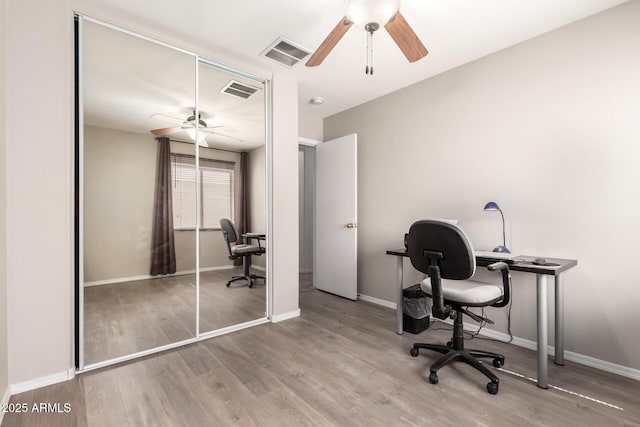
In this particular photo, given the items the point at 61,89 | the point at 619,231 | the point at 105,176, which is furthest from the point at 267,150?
the point at 619,231

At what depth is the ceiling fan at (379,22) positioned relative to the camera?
1.66 m

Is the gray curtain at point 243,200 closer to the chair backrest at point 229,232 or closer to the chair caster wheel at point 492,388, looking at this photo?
the chair backrest at point 229,232

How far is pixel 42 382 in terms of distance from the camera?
1.90 metres

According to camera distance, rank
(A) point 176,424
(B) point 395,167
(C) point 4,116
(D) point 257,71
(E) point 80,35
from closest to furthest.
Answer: (A) point 176,424 → (C) point 4,116 → (E) point 80,35 → (D) point 257,71 → (B) point 395,167

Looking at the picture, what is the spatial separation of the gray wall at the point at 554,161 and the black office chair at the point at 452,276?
2.48 feet

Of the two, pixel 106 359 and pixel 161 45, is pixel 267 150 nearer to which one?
pixel 161 45

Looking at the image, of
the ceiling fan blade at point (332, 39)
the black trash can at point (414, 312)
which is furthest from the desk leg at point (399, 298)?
the ceiling fan blade at point (332, 39)

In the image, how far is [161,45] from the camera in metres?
2.45

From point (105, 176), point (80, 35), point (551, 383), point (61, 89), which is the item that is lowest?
point (551, 383)

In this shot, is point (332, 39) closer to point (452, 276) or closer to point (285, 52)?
point (285, 52)

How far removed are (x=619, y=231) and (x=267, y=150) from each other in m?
3.00

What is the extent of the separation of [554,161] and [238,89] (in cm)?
292

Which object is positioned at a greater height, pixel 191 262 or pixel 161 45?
pixel 161 45

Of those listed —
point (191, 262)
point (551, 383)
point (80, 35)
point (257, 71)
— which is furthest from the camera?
point (257, 71)
